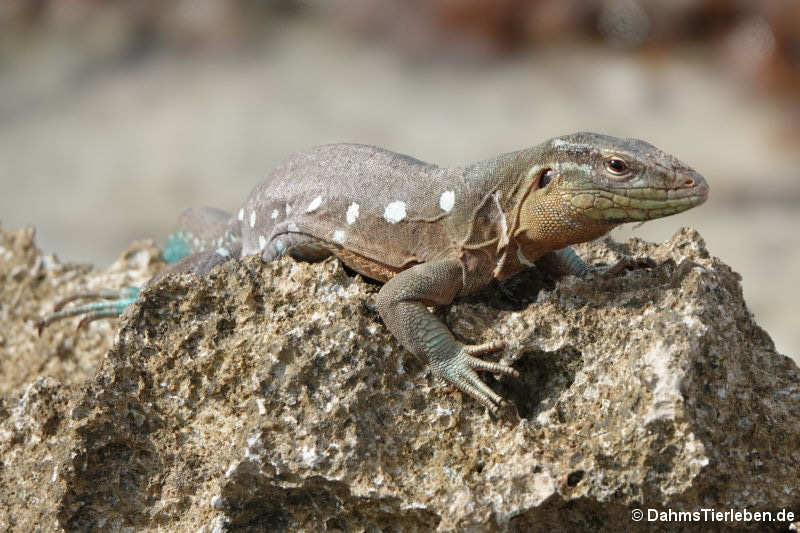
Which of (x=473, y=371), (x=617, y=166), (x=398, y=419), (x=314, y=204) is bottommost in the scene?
(x=398, y=419)

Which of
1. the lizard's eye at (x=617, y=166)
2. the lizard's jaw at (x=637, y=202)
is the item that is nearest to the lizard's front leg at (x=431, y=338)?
the lizard's jaw at (x=637, y=202)

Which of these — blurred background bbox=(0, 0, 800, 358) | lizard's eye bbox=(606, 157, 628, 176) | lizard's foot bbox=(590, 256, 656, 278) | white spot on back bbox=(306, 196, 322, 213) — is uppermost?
blurred background bbox=(0, 0, 800, 358)

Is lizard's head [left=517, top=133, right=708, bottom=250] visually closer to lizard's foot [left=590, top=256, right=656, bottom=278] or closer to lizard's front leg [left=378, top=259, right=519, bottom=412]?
lizard's foot [left=590, top=256, right=656, bottom=278]

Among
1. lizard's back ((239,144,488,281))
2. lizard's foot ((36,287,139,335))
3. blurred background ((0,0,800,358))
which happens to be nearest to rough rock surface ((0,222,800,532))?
lizard's back ((239,144,488,281))

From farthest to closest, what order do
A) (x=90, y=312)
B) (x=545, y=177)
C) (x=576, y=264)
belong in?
(x=90, y=312) → (x=576, y=264) → (x=545, y=177)

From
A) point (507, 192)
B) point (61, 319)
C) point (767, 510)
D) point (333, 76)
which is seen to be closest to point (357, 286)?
point (507, 192)

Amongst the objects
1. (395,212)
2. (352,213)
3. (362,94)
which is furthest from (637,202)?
(362,94)

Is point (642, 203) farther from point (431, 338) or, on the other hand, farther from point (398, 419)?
point (398, 419)
